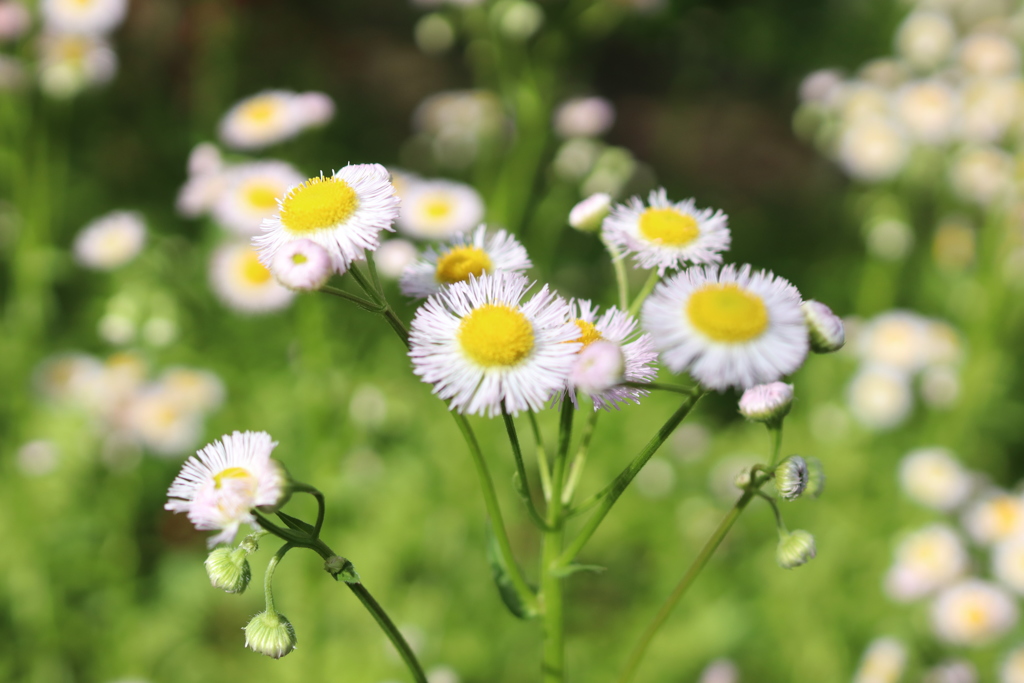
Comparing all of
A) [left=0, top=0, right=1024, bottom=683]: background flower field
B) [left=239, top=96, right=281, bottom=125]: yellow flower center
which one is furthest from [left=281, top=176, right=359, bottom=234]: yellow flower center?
[left=239, top=96, right=281, bottom=125]: yellow flower center

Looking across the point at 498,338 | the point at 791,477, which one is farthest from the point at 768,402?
the point at 498,338

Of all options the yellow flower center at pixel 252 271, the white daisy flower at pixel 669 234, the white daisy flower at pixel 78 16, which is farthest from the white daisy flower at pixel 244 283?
the white daisy flower at pixel 669 234

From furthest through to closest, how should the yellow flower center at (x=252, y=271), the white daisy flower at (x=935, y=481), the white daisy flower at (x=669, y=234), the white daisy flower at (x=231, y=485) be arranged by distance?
the white daisy flower at (x=935, y=481), the yellow flower center at (x=252, y=271), the white daisy flower at (x=669, y=234), the white daisy flower at (x=231, y=485)

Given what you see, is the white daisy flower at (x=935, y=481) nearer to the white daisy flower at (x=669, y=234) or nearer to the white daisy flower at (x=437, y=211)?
the white daisy flower at (x=437, y=211)

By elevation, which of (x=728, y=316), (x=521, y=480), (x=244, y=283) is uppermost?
(x=728, y=316)

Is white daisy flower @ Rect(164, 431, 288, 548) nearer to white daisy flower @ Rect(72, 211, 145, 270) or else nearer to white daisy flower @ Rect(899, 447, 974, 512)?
white daisy flower @ Rect(72, 211, 145, 270)

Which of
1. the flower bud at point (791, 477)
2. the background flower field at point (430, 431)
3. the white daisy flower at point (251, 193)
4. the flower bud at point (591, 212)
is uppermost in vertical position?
the flower bud at point (591, 212)

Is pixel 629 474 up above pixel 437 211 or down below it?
above

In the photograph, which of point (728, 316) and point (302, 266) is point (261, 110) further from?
point (728, 316)
